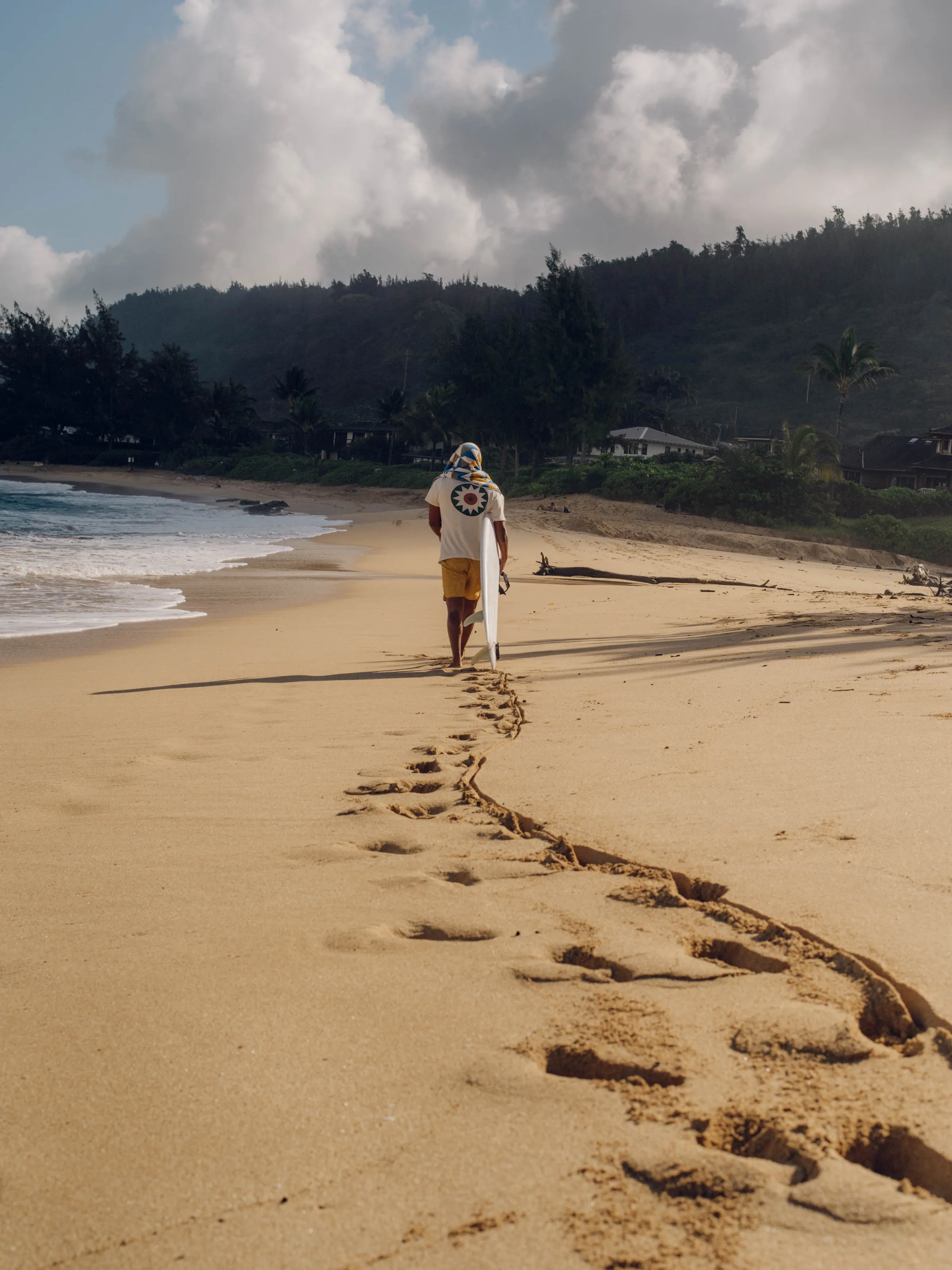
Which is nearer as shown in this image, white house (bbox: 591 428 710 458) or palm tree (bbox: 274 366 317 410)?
white house (bbox: 591 428 710 458)

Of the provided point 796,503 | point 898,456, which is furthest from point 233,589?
point 898,456

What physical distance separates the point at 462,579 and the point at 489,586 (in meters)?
0.34

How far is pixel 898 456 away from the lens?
47594mm

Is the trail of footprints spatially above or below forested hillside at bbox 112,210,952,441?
below

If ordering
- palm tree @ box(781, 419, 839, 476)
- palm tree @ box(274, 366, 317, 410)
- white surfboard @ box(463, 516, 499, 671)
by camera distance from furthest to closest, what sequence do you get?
1. palm tree @ box(274, 366, 317, 410)
2. palm tree @ box(781, 419, 839, 476)
3. white surfboard @ box(463, 516, 499, 671)

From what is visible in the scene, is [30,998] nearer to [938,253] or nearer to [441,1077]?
[441,1077]

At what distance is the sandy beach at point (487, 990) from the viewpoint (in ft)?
4.15

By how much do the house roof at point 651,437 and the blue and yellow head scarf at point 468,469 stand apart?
48555 millimetres

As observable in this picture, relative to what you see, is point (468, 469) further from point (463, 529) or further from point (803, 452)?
point (803, 452)

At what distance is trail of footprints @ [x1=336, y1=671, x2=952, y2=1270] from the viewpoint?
4.05ft

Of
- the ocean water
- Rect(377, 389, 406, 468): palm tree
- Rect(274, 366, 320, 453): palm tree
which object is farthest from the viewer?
Rect(274, 366, 320, 453): palm tree

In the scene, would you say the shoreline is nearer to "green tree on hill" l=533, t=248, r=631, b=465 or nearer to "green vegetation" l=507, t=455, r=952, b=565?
"green vegetation" l=507, t=455, r=952, b=565

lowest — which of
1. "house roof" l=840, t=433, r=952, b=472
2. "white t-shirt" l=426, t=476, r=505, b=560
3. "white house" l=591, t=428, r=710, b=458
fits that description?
"white t-shirt" l=426, t=476, r=505, b=560

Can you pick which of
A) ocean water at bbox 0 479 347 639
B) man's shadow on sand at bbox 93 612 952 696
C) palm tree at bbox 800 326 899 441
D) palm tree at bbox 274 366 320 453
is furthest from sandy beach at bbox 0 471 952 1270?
palm tree at bbox 274 366 320 453
